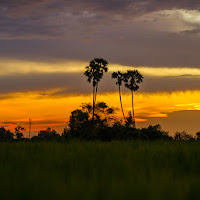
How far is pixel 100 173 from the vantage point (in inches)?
368

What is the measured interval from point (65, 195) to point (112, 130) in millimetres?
39890

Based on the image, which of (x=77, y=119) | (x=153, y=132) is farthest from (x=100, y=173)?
(x=77, y=119)

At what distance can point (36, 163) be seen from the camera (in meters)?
10.7

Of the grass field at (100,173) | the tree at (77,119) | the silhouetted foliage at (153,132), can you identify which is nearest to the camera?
the grass field at (100,173)

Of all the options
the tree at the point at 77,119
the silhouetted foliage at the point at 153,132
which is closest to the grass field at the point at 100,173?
the silhouetted foliage at the point at 153,132

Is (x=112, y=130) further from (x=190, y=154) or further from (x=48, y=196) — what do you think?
(x=48, y=196)

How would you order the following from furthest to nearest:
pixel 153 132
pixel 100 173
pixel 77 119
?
pixel 77 119 → pixel 153 132 → pixel 100 173

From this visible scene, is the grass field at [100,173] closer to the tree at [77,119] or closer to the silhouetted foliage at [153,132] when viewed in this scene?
the silhouetted foliage at [153,132]

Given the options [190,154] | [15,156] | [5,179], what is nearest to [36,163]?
[15,156]

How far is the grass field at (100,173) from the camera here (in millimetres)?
6603

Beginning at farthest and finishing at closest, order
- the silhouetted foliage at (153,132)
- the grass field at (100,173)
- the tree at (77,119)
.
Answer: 1. the tree at (77,119)
2. the silhouetted foliage at (153,132)
3. the grass field at (100,173)

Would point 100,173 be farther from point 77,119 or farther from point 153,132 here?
point 77,119

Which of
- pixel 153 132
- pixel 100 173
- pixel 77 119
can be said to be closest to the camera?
pixel 100 173

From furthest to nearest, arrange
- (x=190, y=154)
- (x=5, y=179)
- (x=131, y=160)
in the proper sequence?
(x=190, y=154) < (x=131, y=160) < (x=5, y=179)
